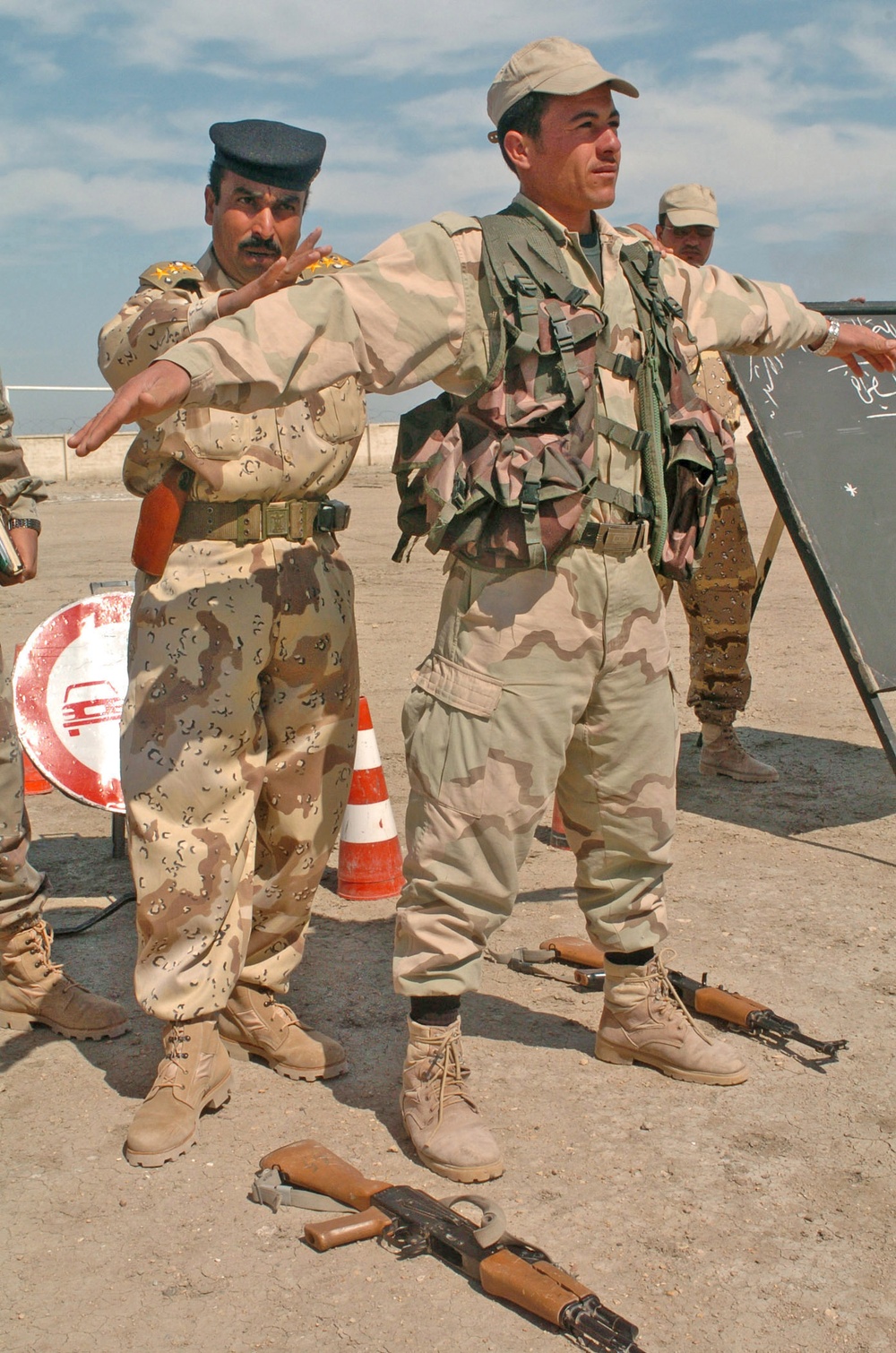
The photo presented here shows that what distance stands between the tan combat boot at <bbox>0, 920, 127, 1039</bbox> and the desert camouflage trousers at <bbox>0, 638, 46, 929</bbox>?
58 millimetres

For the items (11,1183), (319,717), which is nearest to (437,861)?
(319,717)

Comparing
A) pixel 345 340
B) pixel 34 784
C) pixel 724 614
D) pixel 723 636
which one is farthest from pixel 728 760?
pixel 345 340

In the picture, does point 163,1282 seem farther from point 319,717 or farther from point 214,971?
point 319,717

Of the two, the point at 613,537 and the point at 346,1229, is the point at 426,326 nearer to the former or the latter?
the point at 613,537

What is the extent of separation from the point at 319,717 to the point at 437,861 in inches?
22.4

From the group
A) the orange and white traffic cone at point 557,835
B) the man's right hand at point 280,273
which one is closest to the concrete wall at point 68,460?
the orange and white traffic cone at point 557,835

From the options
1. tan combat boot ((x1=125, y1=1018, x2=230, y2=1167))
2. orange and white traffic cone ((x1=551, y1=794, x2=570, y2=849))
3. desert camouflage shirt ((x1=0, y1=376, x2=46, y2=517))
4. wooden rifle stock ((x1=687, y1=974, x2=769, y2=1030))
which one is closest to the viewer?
tan combat boot ((x1=125, y1=1018, x2=230, y2=1167))

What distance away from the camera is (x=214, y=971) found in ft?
10.1

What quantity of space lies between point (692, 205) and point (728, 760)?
2.43 meters

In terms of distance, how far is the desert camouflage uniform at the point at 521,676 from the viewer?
8.59ft

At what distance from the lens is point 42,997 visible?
362 centimetres

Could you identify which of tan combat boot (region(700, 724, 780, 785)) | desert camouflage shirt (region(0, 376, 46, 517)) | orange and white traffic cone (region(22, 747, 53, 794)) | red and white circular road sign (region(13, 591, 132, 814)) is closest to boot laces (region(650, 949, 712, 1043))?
red and white circular road sign (region(13, 591, 132, 814))

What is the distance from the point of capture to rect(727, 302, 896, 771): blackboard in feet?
16.2

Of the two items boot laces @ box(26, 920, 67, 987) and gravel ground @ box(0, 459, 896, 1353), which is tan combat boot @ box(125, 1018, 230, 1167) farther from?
boot laces @ box(26, 920, 67, 987)
